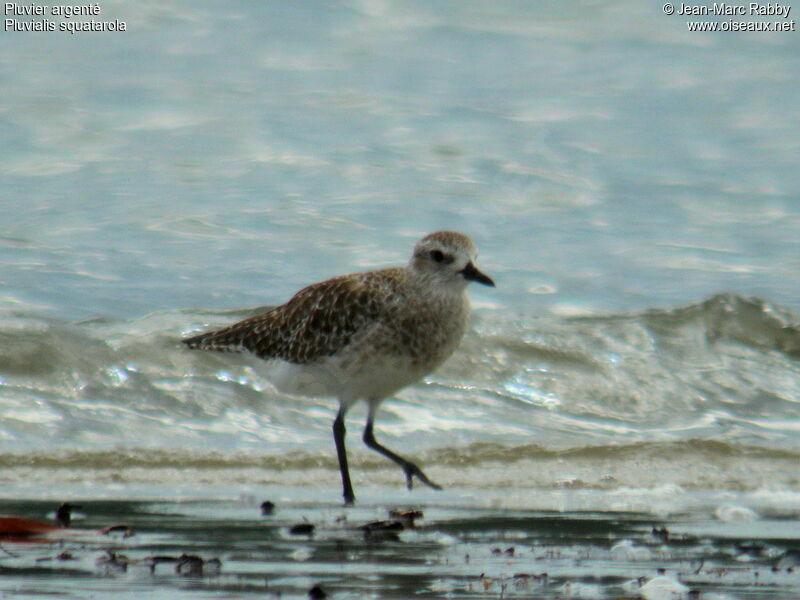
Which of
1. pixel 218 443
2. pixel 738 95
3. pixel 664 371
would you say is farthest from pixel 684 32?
pixel 218 443

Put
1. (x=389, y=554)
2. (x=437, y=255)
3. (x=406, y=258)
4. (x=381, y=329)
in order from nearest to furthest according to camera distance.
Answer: (x=389, y=554)
(x=381, y=329)
(x=437, y=255)
(x=406, y=258)

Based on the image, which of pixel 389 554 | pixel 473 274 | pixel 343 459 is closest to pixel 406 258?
pixel 473 274

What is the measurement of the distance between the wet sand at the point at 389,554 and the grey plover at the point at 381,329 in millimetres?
1161

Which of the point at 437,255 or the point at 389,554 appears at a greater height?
the point at 437,255

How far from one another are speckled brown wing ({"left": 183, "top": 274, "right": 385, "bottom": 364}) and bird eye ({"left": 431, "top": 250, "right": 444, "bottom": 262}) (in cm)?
35

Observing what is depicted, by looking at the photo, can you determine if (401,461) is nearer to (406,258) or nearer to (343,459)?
(343,459)

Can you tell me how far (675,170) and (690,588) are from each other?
13.3 metres

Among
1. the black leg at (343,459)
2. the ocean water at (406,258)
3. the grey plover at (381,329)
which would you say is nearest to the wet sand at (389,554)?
the ocean water at (406,258)

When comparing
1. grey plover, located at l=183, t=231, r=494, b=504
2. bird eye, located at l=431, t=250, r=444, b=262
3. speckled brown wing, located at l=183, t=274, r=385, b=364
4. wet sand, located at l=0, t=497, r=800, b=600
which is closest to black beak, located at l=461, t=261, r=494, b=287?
grey plover, located at l=183, t=231, r=494, b=504

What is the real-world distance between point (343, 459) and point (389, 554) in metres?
2.36

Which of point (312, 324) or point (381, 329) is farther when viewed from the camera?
point (312, 324)

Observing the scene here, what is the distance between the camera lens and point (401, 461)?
7441mm

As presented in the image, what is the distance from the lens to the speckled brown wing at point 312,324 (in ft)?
24.5

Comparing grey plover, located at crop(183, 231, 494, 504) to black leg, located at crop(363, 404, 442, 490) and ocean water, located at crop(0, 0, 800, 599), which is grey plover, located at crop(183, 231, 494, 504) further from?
ocean water, located at crop(0, 0, 800, 599)
